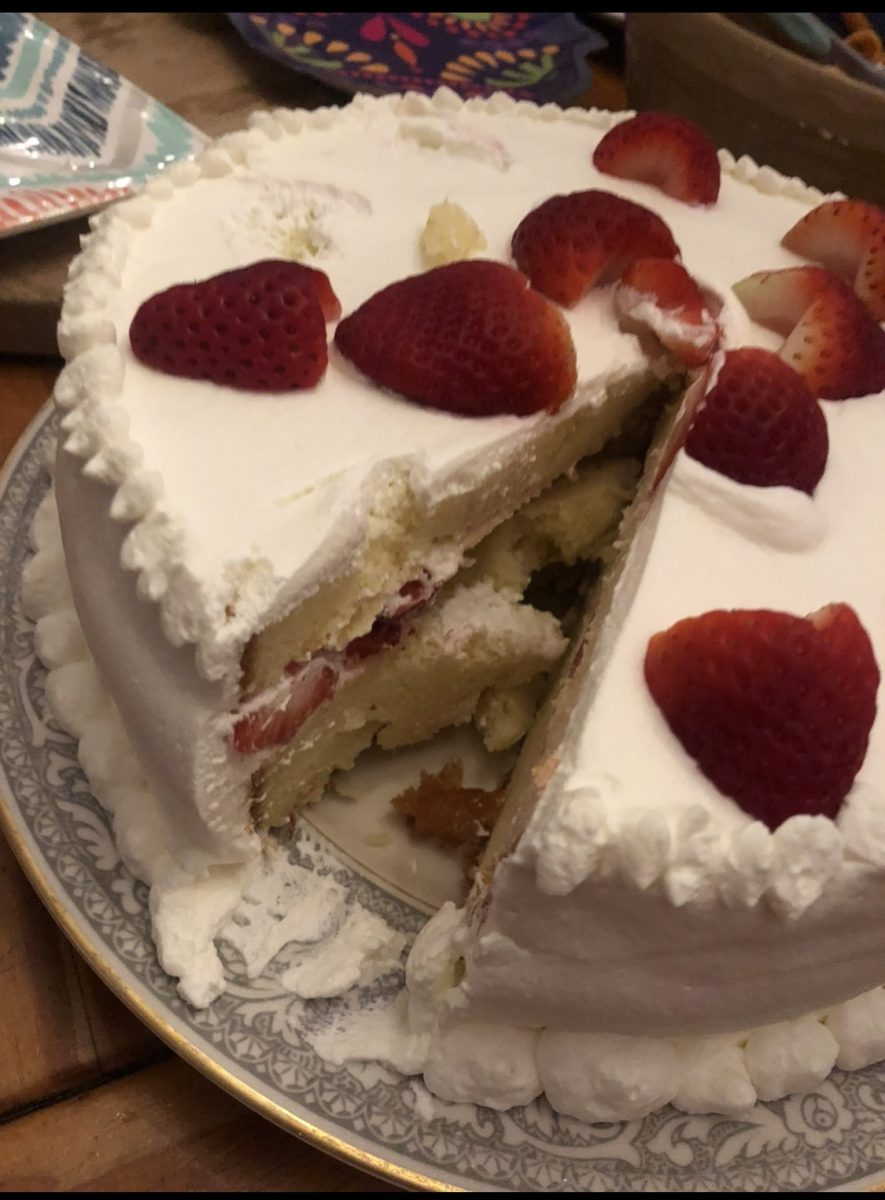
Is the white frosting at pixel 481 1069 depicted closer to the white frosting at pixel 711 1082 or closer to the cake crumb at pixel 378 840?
the white frosting at pixel 711 1082

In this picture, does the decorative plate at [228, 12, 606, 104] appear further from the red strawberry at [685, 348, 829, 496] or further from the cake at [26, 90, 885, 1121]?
the red strawberry at [685, 348, 829, 496]

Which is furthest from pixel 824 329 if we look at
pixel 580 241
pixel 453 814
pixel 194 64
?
pixel 194 64

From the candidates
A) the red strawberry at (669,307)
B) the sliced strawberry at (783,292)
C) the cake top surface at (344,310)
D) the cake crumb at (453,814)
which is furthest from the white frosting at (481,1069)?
the sliced strawberry at (783,292)

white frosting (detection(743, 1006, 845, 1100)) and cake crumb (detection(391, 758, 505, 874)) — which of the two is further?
cake crumb (detection(391, 758, 505, 874))

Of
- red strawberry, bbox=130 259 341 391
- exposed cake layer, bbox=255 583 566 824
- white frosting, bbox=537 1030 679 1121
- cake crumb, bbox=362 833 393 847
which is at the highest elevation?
red strawberry, bbox=130 259 341 391

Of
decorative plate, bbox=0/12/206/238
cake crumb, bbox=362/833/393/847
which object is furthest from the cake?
decorative plate, bbox=0/12/206/238

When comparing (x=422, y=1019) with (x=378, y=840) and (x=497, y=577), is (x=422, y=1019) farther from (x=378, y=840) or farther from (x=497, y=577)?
(x=497, y=577)

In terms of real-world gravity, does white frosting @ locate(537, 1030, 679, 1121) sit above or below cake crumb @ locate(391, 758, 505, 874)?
below
